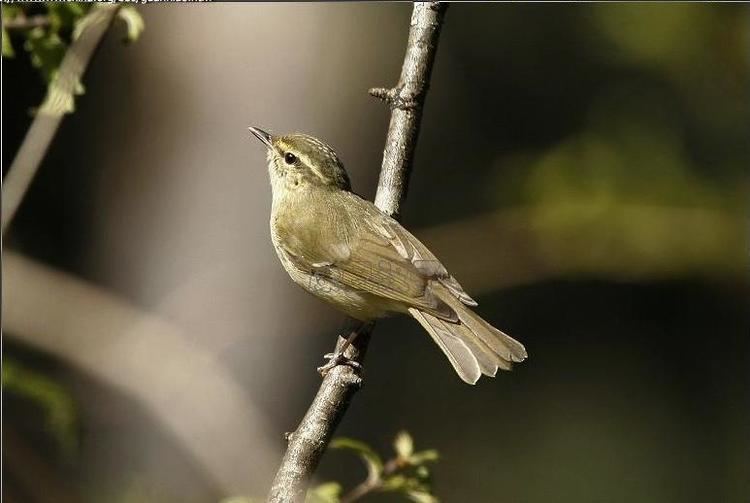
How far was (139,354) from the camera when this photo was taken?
13.6 feet

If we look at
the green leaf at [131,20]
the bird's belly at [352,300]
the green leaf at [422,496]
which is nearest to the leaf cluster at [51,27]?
the green leaf at [131,20]

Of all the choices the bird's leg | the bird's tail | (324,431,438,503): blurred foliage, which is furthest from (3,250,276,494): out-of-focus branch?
(324,431,438,503): blurred foliage

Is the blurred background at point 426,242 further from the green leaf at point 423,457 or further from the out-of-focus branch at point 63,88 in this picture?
the green leaf at point 423,457

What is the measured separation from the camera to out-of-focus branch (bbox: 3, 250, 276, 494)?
3.94m

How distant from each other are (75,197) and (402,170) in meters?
4.32

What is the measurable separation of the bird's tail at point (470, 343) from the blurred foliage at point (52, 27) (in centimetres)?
118

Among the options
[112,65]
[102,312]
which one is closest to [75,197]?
[112,65]

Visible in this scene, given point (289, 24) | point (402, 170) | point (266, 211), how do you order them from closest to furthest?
1. point (402, 170)
2. point (266, 211)
3. point (289, 24)

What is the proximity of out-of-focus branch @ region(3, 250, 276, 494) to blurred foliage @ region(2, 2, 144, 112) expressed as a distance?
5.08 feet

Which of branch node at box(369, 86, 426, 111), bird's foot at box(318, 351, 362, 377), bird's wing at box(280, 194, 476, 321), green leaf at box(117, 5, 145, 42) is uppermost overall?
branch node at box(369, 86, 426, 111)

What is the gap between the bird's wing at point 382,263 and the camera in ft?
9.90

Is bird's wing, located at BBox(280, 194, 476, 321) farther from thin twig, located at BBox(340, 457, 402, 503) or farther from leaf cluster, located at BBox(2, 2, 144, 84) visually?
leaf cluster, located at BBox(2, 2, 144, 84)

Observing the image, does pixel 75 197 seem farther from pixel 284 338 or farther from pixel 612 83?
pixel 612 83

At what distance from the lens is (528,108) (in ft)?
29.8
